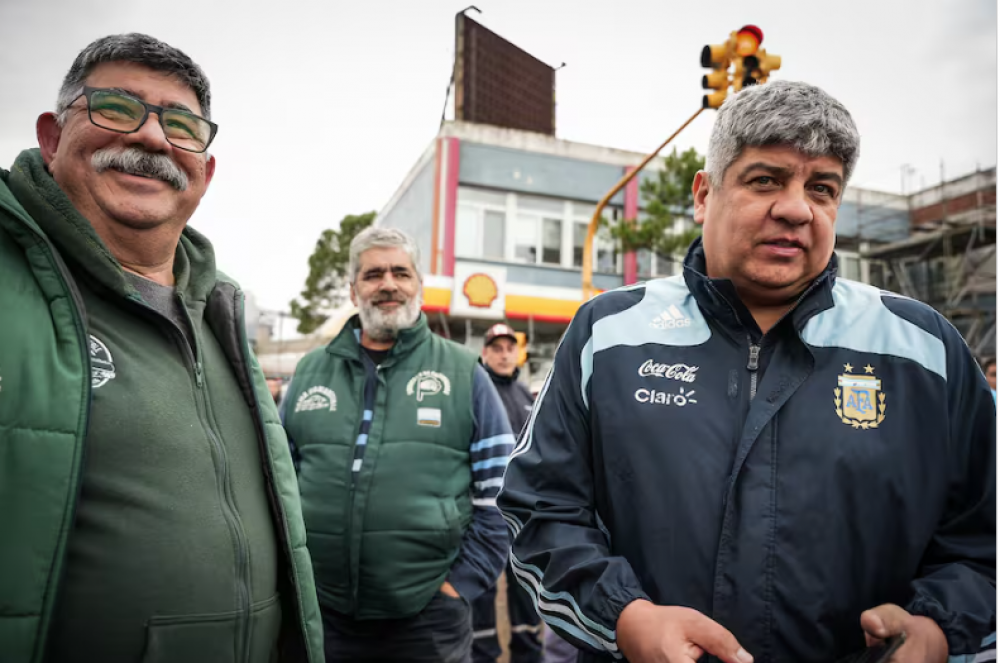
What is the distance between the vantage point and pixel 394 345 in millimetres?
3164

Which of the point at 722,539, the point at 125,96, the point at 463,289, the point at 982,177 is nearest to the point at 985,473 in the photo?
the point at 722,539

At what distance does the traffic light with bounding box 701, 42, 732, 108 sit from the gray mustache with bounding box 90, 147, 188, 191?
498 centimetres

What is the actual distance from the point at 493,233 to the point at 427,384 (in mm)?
15335

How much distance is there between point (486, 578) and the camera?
9.48 feet

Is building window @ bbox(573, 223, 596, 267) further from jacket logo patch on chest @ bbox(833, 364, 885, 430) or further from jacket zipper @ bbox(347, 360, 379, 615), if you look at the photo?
jacket logo patch on chest @ bbox(833, 364, 885, 430)

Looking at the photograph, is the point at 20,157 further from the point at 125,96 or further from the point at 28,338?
the point at 28,338

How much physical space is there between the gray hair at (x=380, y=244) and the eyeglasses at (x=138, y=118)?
1.45 metres

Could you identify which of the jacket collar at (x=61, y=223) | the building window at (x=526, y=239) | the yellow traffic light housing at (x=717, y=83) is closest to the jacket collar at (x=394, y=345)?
the jacket collar at (x=61, y=223)

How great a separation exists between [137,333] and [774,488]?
1.49 m

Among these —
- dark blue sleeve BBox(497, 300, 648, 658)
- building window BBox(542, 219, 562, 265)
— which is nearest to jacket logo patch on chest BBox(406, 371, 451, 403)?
dark blue sleeve BBox(497, 300, 648, 658)

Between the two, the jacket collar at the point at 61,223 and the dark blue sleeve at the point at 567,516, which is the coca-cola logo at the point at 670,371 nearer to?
the dark blue sleeve at the point at 567,516

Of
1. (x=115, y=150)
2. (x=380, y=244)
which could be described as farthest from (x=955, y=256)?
(x=115, y=150)

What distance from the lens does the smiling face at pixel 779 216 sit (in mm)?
1559

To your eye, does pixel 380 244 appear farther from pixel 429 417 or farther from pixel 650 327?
pixel 650 327
